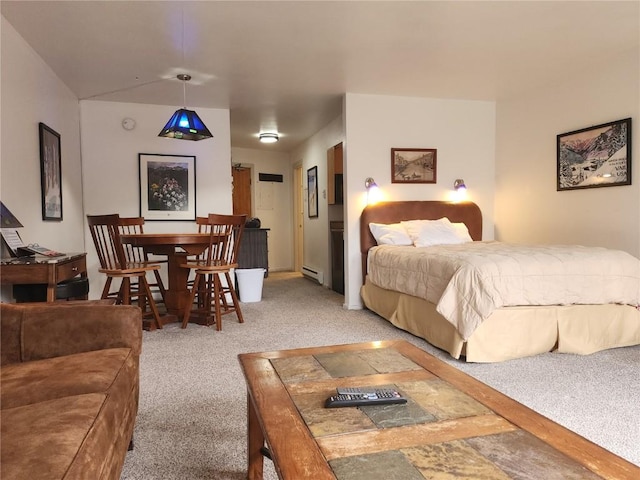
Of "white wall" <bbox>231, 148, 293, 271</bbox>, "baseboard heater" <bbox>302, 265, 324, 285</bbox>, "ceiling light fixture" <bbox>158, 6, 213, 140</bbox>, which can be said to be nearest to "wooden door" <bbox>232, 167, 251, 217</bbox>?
"white wall" <bbox>231, 148, 293, 271</bbox>

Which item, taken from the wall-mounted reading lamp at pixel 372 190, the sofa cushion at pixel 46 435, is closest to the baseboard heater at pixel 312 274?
the wall-mounted reading lamp at pixel 372 190

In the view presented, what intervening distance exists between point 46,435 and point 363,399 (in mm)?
752

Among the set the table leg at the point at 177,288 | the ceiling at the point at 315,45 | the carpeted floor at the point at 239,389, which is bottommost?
the carpeted floor at the point at 239,389

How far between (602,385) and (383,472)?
218cm

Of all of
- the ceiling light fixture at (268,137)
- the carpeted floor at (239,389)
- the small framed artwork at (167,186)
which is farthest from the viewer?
the ceiling light fixture at (268,137)

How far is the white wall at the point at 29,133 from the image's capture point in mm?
2709

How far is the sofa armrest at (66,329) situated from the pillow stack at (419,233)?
10.0 ft

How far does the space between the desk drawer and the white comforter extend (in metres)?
2.36

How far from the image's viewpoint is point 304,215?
7406 mm

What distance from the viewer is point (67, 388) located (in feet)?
3.98

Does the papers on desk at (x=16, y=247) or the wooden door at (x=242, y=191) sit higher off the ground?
the wooden door at (x=242, y=191)

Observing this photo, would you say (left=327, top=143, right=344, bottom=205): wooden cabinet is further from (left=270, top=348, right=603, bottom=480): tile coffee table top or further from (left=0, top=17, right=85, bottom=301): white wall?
(left=270, top=348, right=603, bottom=480): tile coffee table top

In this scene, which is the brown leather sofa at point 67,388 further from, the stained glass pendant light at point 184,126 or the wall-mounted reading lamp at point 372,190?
the wall-mounted reading lamp at point 372,190

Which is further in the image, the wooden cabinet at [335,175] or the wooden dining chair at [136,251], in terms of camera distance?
the wooden cabinet at [335,175]
